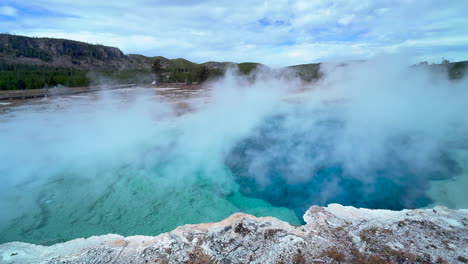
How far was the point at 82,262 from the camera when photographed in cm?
315

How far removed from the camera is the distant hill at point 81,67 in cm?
2563

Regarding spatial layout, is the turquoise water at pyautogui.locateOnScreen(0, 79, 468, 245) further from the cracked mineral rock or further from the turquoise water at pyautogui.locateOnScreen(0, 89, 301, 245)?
the cracked mineral rock

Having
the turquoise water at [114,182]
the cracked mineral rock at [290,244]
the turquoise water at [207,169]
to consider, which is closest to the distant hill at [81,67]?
the turquoise water at [207,169]

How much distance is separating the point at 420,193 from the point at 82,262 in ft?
19.9

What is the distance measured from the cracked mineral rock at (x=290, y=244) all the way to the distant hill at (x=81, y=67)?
16.8 metres

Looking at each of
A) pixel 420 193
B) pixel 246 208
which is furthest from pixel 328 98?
pixel 246 208

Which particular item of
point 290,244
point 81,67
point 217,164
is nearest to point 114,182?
point 217,164

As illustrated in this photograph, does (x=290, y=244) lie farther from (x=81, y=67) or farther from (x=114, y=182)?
(x=81, y=67)

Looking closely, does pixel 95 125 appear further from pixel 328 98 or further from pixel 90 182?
pixel 328 98

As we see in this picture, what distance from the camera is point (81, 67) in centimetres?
5831

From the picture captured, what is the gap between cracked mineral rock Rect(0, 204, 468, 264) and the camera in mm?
3053

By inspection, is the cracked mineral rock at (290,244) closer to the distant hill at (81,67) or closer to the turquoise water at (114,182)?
the turquoise water at (114,182)

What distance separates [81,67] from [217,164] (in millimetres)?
64910

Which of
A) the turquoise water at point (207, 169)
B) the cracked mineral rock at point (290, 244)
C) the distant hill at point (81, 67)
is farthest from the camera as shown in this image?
the distant hill at point (81, 67)
